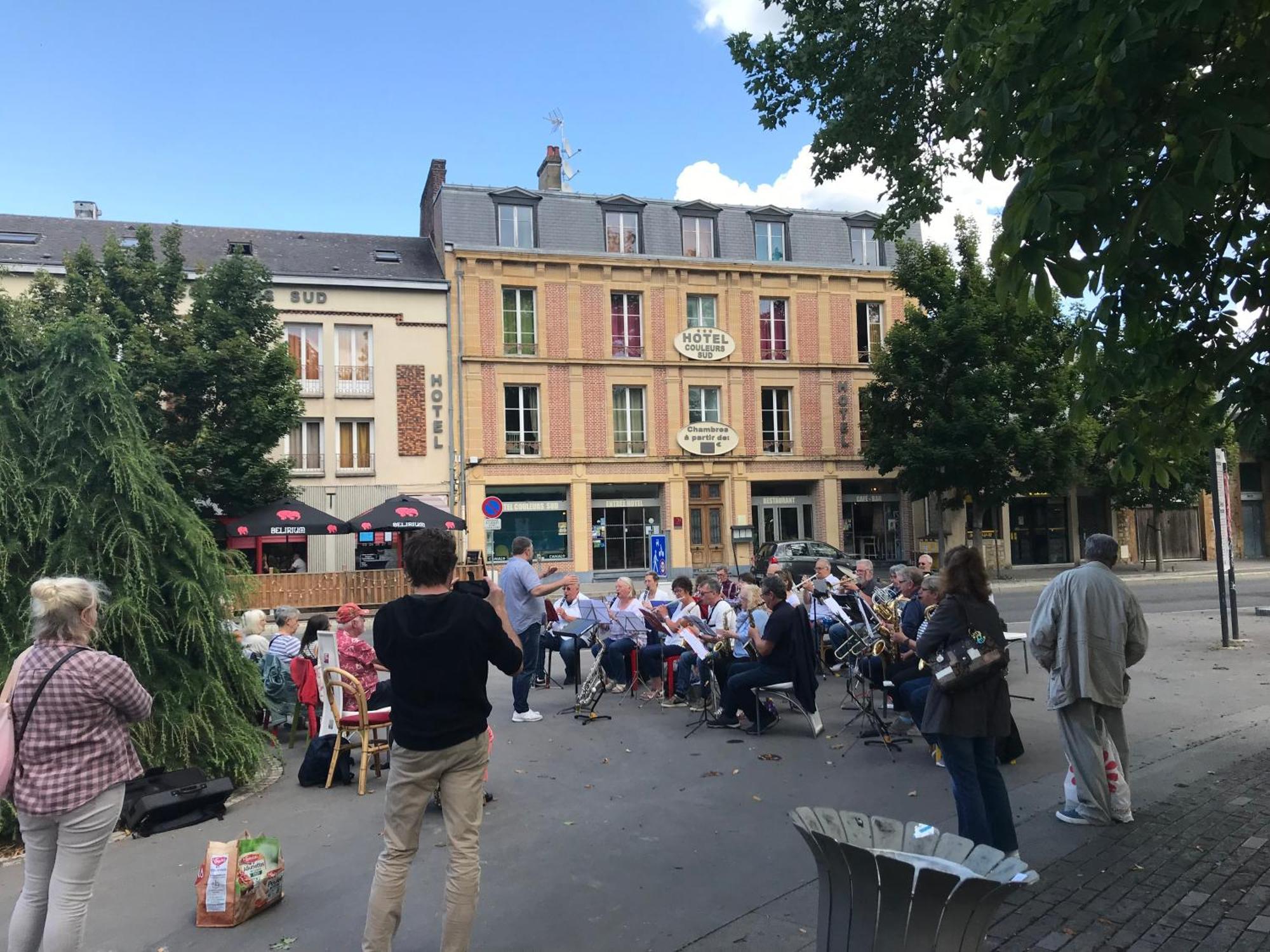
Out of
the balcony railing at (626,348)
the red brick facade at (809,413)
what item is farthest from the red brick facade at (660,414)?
the red brick facade at (809,413)

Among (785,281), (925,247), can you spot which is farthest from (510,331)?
(925,247)

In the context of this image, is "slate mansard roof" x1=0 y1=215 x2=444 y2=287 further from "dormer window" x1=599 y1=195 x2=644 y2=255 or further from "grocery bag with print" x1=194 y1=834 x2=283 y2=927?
→ "grocery bag with print" x1=194 y1=834 x2=283 y2=927

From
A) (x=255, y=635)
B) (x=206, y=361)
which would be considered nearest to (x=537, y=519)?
(x=206, y=361)

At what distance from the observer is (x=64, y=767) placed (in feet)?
11.6

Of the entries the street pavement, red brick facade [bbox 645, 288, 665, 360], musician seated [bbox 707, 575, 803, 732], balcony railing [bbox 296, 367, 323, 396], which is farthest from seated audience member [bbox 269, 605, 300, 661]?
red brick facade [bbox 645, 288, 665, 360]

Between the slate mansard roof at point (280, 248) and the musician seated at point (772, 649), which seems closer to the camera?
the musician seated at point (772, 649)

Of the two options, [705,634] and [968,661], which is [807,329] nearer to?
[705,634]

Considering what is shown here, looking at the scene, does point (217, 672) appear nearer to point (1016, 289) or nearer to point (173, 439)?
point (1016, 289)

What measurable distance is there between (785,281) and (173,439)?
Answer: 21572mm

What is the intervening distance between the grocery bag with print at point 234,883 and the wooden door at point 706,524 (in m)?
27.6

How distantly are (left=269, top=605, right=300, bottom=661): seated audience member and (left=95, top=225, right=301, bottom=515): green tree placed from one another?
13.5 meters

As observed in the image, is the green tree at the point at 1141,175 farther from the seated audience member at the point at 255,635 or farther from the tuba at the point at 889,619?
the seated audience member at the point at 255,635

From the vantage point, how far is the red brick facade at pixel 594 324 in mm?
30984

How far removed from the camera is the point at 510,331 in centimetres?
3033
